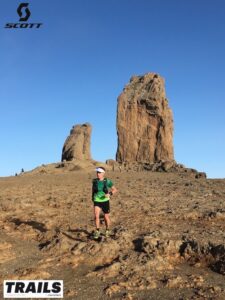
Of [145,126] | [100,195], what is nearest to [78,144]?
[145,126]

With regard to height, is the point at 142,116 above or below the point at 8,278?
above

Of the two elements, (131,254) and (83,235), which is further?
(83,235)

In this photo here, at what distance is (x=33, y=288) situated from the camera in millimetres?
7250

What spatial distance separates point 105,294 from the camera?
6746 mm

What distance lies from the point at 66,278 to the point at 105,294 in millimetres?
1259

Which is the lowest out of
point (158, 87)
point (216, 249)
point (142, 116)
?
point (216, 249)

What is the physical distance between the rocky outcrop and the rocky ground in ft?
110

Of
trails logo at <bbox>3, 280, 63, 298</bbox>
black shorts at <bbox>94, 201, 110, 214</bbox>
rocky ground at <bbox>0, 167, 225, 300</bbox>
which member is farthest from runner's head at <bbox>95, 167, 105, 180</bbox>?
trails logo at <bbox>3, 280, 63, 298</bbox>

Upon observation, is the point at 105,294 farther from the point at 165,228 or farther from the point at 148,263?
the point at 165,228

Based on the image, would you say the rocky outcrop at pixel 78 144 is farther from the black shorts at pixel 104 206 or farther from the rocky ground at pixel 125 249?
the black shorts at pixel 104 206

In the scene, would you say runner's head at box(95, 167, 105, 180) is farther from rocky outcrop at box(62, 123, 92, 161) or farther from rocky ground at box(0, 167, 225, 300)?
rocky outcrop at box(62, 123, 92, 161)

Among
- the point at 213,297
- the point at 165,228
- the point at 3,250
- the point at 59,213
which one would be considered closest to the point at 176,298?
the point at 213,297

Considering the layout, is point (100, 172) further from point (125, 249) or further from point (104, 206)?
point (125, 249)

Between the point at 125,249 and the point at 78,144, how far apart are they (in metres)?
40.7
